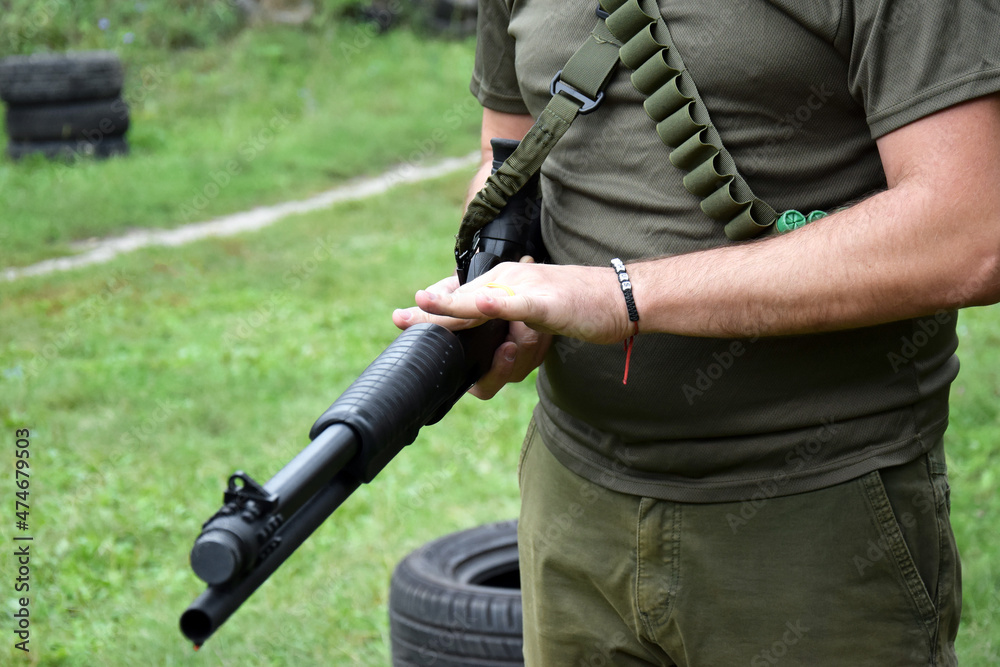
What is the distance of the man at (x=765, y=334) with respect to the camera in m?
1.20

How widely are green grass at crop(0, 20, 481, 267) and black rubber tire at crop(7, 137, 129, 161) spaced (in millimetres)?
119

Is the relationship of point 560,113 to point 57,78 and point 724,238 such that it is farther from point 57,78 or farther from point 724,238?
point 57,78

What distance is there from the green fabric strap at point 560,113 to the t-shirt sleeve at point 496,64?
31cm

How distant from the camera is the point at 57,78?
369 inches

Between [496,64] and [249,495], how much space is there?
3.53 feet

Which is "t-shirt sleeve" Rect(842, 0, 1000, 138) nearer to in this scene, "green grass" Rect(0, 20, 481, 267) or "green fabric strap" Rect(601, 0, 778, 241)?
"green fabric strap" Rect(601, 0, 778, 241)

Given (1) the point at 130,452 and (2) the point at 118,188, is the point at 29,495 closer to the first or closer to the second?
(1) the point at 130,452

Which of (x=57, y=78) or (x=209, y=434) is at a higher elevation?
(x=209, y=434)

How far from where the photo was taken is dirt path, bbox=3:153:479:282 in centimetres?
746

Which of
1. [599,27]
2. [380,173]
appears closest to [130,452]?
[599,27]
